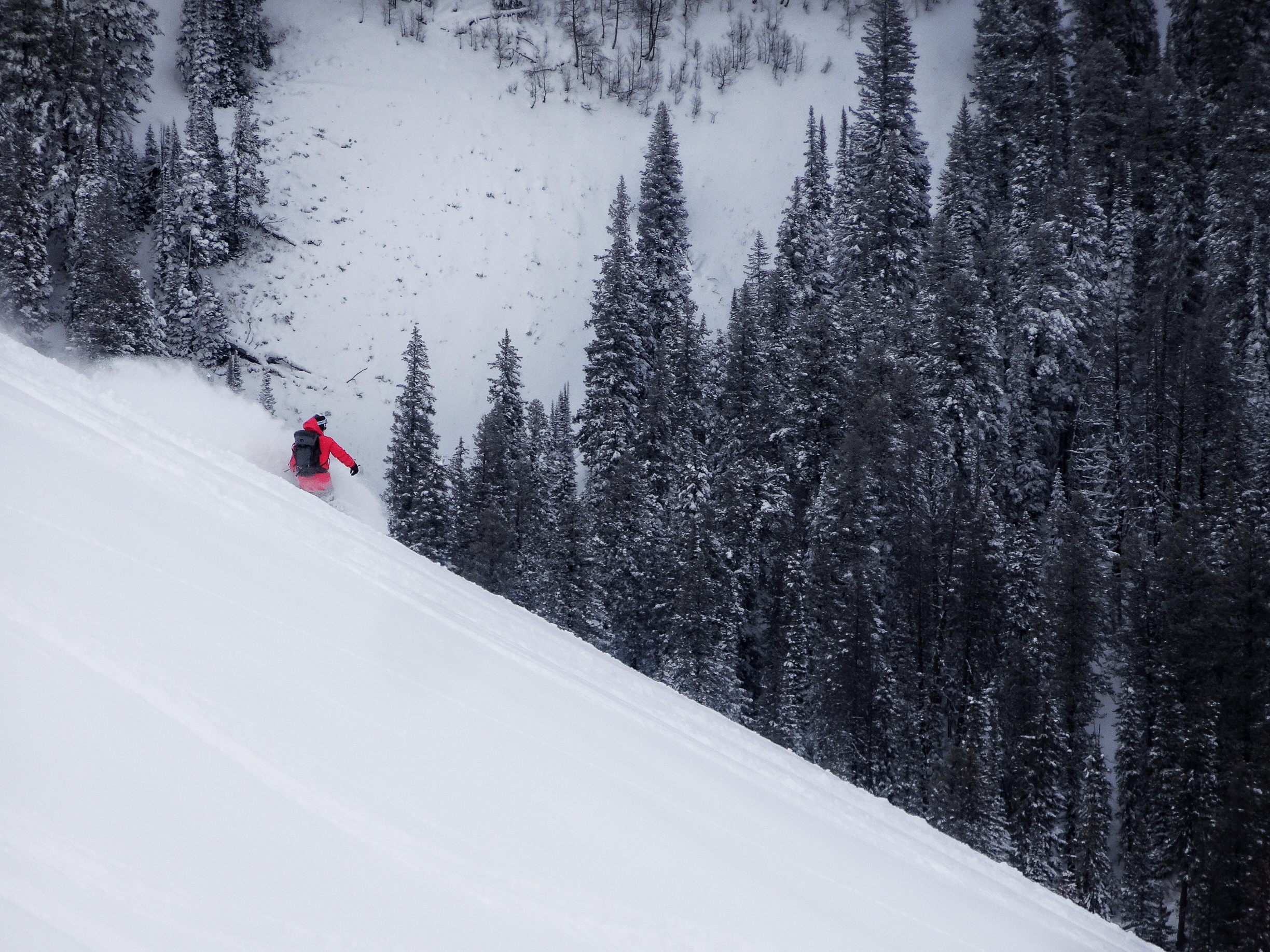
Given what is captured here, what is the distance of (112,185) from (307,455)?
33009 mm

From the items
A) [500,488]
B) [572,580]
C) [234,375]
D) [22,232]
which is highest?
[22,232]

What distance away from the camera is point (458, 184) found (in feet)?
176

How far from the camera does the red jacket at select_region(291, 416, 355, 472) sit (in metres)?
13.9

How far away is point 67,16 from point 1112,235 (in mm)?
46867

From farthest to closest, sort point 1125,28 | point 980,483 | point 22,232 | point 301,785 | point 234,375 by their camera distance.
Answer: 1. point 1125,28
2. point 234,375
3. point 22,232
4. point 980,483
5. point 301,785

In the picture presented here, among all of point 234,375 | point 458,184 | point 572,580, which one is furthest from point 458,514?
point 458,184

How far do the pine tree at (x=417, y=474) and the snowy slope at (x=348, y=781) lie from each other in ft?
77.1

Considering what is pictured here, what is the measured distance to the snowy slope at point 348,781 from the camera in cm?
459

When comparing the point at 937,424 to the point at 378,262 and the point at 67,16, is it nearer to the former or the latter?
the point at 378,262

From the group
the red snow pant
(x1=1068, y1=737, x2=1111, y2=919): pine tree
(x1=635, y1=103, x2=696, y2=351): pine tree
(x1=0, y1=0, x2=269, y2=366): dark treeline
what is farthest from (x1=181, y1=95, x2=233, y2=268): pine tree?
(x1=1068, y1=737, x2=1111, y2=919): pine tree

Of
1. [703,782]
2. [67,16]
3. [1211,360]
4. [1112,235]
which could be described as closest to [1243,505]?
[1211,360]

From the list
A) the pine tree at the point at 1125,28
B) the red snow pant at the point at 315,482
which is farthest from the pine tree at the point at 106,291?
the pine tree at the point at 1125,28

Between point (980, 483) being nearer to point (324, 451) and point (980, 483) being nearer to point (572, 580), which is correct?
point (572, 580)

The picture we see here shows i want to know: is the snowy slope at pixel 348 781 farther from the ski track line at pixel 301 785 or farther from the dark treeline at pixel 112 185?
the dark treeline at pixel 112 185
